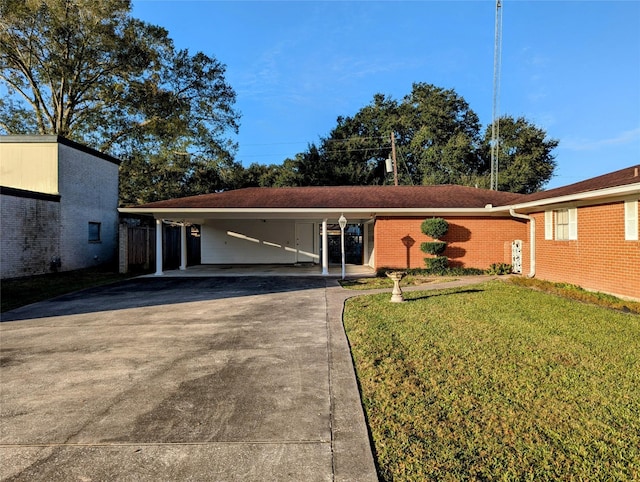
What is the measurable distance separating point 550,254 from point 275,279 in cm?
855

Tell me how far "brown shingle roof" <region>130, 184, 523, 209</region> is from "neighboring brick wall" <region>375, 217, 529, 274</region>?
A: 0.70m

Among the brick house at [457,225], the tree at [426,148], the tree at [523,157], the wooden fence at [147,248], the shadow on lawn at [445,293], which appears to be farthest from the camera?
the tree at [426,148]

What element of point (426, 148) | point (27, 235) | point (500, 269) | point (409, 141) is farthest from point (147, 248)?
point (409, 141)

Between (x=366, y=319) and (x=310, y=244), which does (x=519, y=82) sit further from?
(x=366, y=319)

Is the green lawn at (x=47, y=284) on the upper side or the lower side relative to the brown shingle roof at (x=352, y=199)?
lower

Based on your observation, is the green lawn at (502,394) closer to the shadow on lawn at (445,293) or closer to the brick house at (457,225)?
the shadow on lawn at (445,293)

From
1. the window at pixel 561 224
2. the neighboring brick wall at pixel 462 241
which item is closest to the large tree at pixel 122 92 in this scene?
the neighboring brick wall at pixel 462 241

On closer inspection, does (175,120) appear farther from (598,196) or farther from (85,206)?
(598,196)

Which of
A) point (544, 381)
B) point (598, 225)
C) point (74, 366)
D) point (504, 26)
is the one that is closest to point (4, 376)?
point (74, 366)

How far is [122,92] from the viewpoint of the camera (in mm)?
20969

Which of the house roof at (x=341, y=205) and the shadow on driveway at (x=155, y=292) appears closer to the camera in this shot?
the shadow on driveway at (x=155, y=292)

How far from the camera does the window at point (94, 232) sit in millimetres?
15448

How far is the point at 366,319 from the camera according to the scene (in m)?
6.30

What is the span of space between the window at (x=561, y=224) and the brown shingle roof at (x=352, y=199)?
1591 millimetres
